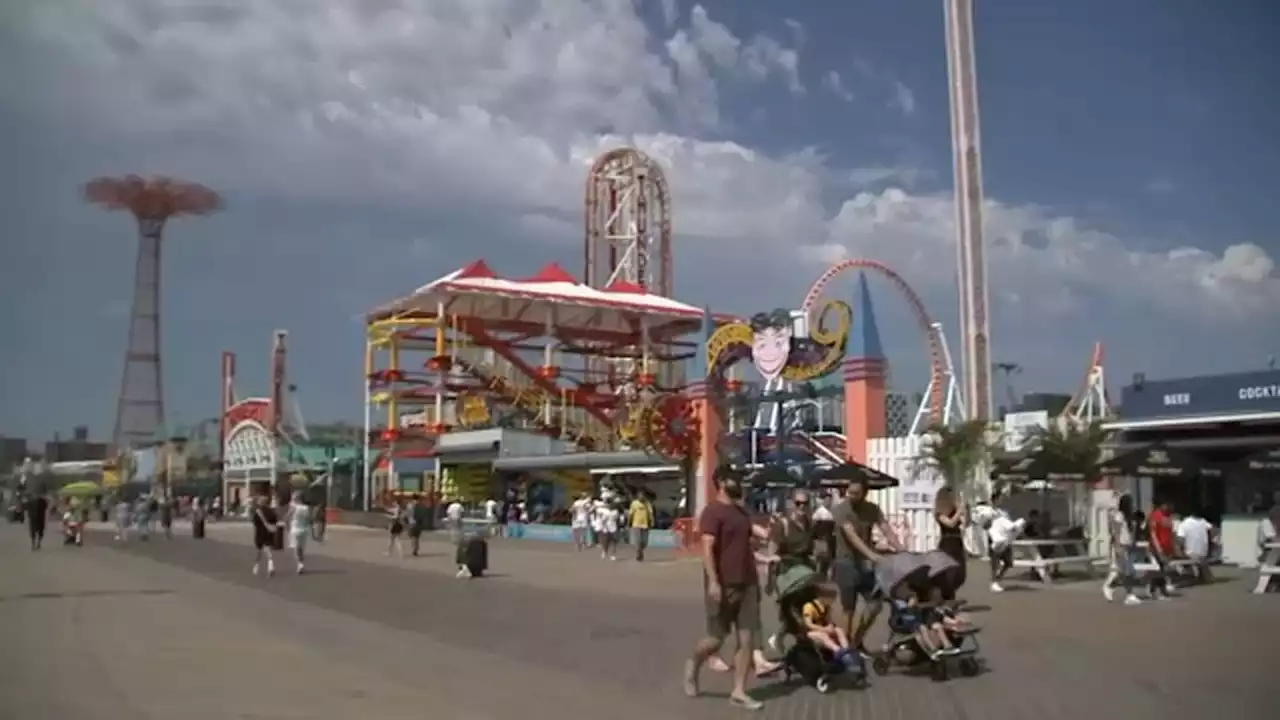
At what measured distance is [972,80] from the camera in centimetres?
3278

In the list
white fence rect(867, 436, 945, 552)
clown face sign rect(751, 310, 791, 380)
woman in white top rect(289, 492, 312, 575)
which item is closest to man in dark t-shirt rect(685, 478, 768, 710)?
woman in white top rect(289, 492, 312, 575)

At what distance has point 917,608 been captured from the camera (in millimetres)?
10828

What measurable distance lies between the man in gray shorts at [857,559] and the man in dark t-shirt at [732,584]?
1.91m

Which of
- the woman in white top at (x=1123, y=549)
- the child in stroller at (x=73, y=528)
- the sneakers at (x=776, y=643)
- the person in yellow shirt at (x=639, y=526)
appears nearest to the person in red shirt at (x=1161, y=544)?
the woman in white top at (x=1123, y=549)

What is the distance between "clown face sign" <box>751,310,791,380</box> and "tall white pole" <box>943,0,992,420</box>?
5.03m

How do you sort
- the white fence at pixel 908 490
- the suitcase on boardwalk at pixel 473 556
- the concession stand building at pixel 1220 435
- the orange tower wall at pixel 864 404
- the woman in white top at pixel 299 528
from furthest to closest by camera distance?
1. the orange tower wall at pixel 864 404
2. the white fence at pixel 908 490
3. the concession stand building at pixel 1220 435
4. the woman in white top at pixel 299 528
5. the suitcase on boardwalk at pixel 473 556

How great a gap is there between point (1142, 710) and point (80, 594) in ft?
49.4

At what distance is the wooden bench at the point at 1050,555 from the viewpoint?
67.4 feet

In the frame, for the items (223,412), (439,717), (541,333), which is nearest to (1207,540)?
(439,717)

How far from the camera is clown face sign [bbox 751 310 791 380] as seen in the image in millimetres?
30141

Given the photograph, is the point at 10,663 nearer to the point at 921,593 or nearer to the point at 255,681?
the point at 255,681

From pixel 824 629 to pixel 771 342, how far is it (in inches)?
808

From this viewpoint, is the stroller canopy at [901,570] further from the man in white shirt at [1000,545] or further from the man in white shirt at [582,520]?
the man in white shirt at [582,520]

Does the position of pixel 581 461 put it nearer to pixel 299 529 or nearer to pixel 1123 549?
pixel 299 529
